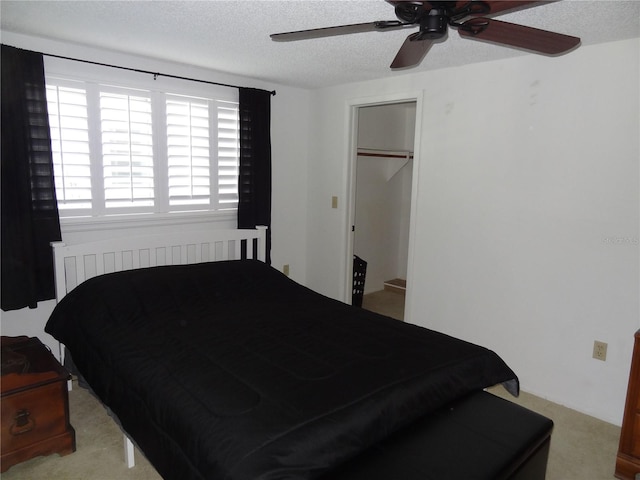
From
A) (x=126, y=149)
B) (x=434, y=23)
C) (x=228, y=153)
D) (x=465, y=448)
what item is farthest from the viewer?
(x=228, y=153)

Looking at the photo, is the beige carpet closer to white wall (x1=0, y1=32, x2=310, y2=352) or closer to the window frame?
white wall (x1=0, y1=32, x2=310, y2=352)

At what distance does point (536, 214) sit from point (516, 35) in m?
1.45

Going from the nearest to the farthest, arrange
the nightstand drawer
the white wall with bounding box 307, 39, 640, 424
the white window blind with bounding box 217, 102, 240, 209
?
the nightstand drawer → the white wall with bounding box 307, 39, 640, 424 → the white window blind with bounding box 217, 102, 240, 209

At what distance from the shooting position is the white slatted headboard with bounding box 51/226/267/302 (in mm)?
2805

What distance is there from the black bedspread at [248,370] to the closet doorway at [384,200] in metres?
2.03

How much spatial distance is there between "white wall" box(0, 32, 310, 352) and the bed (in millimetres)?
254

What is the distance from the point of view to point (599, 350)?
2.64 meters

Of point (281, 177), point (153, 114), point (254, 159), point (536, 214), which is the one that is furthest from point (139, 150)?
point (536, 214)

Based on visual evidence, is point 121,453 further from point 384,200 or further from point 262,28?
point 384,200

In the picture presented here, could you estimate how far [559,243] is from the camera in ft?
9.02

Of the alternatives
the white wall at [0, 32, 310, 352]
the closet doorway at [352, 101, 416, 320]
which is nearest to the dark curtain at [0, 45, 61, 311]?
the white wall at [0, 32, 310, 352]

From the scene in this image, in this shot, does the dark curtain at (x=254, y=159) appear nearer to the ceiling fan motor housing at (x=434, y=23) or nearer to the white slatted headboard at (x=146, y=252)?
the white slatted headboard at (x=146, y=252)

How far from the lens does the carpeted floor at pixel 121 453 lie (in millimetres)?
2098

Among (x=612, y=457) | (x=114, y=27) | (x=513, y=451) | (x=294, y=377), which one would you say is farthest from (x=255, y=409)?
(x=114, y=27)
